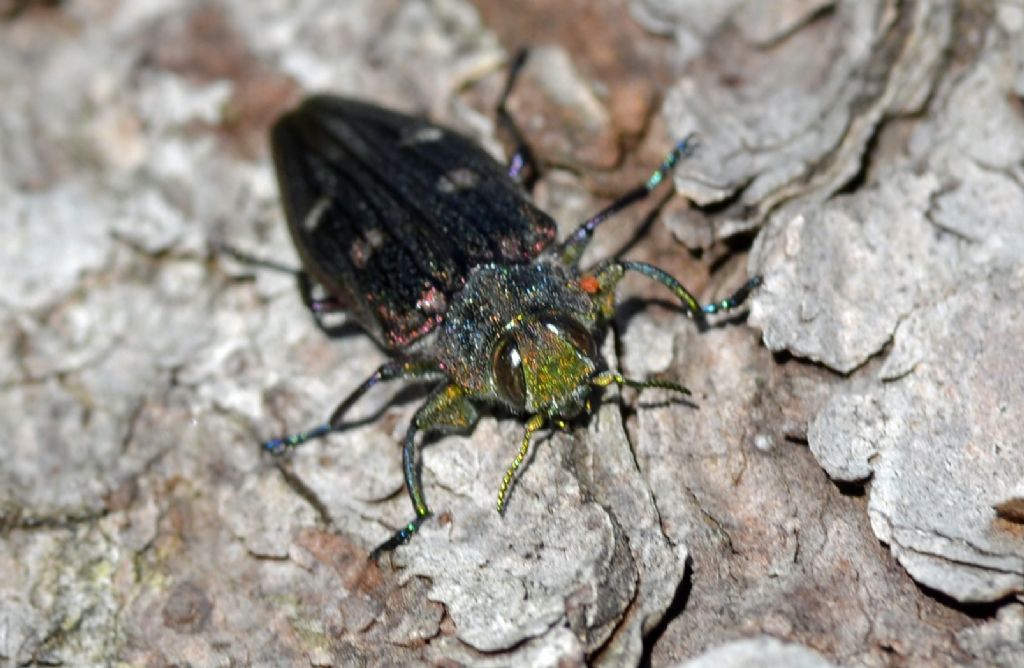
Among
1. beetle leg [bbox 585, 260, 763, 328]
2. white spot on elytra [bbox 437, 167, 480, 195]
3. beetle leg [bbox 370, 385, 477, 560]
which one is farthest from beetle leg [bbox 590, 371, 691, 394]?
white spot on elytra [bbox 437, 167, 480, 195]

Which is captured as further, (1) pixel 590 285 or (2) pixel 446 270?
(2) pixel 446 270

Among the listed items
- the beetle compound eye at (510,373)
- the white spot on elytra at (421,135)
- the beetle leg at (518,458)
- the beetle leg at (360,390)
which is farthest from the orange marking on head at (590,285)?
the white spot on elytra at (421,135)

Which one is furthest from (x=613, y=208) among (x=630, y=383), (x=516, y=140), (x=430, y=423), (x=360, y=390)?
(x=360, y=390)

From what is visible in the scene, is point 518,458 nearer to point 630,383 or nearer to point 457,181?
point 630,383

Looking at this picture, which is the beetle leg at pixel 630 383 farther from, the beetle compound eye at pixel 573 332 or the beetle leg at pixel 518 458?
the beetle leg at pixel 518 458

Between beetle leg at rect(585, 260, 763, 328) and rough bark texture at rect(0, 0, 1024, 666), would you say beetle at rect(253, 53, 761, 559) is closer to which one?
beetle leg at rect(585, 260, 763, 328)
